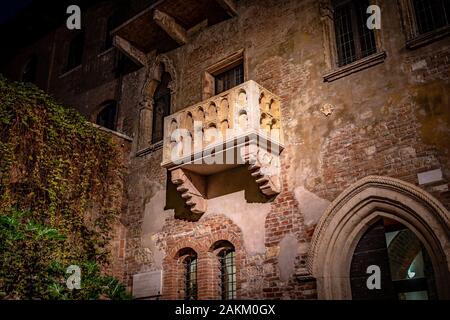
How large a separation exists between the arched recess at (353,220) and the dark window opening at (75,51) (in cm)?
1088

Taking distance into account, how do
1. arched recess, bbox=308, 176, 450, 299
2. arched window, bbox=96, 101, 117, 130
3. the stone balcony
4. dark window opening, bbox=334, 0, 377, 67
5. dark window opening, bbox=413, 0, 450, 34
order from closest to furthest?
arched recess, bbox=308, 176, 450, 299 < dark window opening, bbox=413, 0, 450, 34 < the stone balcony < dark window opening, bbox=334, 0, 377, 67 < arched window, bbox=96, 101, 117, 130

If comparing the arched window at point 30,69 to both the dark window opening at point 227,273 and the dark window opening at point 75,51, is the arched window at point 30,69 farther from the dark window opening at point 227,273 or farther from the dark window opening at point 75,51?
the dark window opening at point 227,273

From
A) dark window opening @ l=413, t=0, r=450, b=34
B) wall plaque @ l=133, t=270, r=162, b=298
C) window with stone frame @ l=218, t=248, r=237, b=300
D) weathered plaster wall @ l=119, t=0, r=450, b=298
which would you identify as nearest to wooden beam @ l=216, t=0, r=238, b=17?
weathered plaster wall @ l=119, t=0, r=450, b=298

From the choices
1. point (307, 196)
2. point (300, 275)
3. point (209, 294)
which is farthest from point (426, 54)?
point (209, 294)

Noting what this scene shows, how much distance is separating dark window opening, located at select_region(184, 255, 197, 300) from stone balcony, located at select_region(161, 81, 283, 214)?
1082mm

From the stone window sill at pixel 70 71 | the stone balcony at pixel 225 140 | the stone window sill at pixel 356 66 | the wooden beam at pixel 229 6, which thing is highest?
the stone window sill at pixel 70 71

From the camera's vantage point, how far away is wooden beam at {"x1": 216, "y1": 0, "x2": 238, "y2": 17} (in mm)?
10312

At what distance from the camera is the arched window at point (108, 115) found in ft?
42.5

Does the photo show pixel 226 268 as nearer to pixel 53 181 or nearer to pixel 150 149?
pixel 150 149

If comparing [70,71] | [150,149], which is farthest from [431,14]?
[70,71]

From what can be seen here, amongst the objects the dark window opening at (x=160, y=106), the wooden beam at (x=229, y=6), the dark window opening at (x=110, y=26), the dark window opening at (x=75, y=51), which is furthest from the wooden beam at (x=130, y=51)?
the dark window opening at (x=75, y=51)

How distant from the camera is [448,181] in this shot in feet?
21.4

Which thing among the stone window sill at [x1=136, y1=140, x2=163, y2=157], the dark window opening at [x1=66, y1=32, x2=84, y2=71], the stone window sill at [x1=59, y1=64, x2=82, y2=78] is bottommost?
the stone window sill at [x1=136, y1=140, x2=163, y2=157]

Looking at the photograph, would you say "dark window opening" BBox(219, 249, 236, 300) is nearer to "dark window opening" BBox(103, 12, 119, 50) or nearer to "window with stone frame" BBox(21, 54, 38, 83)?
"dark window opening" BBox(103, 12, 119, 50)
